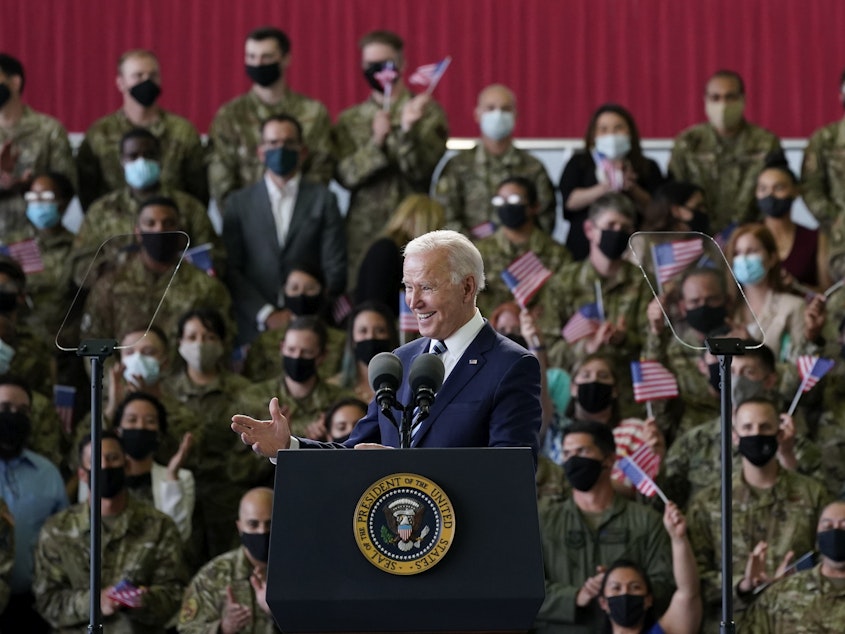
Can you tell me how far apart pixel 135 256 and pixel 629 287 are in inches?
116

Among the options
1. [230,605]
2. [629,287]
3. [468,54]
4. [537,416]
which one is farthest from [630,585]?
[468,54]

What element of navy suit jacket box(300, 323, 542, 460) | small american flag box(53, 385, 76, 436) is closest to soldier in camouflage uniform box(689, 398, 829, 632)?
small american flag box(53, 385, 76, 436)

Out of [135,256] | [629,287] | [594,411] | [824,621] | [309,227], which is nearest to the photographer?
[135,256]

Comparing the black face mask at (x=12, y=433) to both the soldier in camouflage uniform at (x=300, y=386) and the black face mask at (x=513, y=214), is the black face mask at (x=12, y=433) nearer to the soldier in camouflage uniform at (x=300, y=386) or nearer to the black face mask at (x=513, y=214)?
the soldier in camouflage uniform at (x=300, y=386)

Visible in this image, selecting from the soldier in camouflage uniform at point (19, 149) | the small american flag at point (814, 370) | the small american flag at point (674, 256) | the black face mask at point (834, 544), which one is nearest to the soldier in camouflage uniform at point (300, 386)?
the soldier in camouflage uniform at point (19, 149)

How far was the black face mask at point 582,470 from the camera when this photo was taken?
670cm

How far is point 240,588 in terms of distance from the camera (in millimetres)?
6539

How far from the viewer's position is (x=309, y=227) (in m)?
8.67

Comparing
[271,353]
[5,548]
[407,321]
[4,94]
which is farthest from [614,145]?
[5,548]

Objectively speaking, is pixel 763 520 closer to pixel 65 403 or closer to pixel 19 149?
pixel 65 403

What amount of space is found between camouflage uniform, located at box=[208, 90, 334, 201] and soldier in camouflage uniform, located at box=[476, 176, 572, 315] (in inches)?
41.9

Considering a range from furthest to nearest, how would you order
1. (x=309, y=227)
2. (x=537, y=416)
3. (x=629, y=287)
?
1. (x=309, y=227)
2. (x=629, y=287)
3. (x=537, y=416)

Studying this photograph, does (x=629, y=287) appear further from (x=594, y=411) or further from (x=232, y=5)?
(x=232, y=5)

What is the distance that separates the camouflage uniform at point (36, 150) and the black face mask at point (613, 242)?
2.78m
